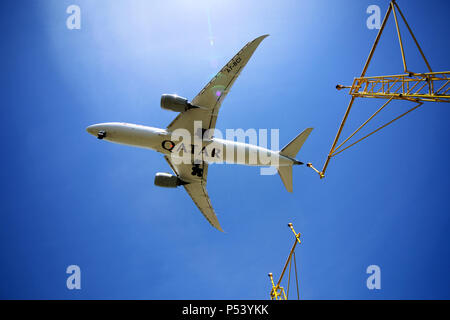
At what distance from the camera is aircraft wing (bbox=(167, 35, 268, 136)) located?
1619cm

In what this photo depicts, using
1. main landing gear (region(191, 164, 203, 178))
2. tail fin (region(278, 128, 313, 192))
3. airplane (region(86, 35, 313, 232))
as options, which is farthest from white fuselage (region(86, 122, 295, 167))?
main landing gear (region(191, 164, 203, 178))

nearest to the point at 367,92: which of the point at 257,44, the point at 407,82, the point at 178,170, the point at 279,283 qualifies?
the point at 407,82

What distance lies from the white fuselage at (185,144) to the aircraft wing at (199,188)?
8.19 ft

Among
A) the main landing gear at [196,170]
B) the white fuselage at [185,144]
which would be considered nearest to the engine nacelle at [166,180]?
the main landing gear at [196,170]

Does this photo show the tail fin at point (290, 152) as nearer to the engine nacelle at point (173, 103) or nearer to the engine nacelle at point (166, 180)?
the engine nacelle at point (173, 103)

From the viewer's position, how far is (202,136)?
18.5 m

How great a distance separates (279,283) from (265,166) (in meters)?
9.41

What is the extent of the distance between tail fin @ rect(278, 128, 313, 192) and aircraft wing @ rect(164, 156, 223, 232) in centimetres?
728

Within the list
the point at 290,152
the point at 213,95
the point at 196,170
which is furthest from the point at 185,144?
the point at 290,152

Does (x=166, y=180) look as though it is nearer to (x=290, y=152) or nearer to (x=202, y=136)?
(x=202, y=136)

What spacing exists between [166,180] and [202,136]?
5.23 meters

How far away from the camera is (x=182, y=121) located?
59.7 ft

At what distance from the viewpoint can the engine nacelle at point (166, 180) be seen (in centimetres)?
1934

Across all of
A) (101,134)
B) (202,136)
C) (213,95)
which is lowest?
(202,136)
